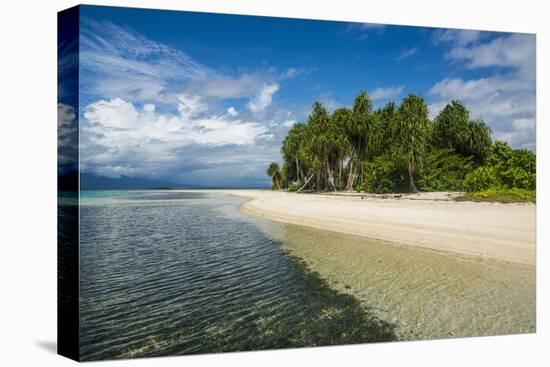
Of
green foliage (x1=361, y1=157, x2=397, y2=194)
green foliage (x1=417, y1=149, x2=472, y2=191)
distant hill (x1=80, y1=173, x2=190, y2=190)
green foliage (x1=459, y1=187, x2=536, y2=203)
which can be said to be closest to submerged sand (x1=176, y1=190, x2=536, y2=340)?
green foliage (x1=459, y1=187, x2=536, y2=203)

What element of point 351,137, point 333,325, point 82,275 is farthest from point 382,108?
point 82,275

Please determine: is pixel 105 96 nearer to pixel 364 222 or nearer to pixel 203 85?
pixel 203 85

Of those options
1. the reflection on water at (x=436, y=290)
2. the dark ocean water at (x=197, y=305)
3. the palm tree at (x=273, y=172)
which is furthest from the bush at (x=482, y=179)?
the palm tree at (x=273, y=172)

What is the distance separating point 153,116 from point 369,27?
11.8ft

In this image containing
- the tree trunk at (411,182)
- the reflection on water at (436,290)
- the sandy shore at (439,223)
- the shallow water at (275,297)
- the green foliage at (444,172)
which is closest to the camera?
the shallow water at (275,297)

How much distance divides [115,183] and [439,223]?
21.8ft

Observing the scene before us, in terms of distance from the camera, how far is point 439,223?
9141mm

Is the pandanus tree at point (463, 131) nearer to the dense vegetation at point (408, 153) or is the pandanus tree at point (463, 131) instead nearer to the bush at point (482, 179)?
the dense vegetation at point (408, 153)

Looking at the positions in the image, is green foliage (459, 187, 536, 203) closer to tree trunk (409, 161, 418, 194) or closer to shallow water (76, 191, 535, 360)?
shallow water (76, 191, 535, 360)

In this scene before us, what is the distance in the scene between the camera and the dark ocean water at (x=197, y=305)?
5188 millimetres

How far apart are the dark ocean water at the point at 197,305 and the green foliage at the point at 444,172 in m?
3.44

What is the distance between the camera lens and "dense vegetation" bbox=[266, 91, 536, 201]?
766 centimetres

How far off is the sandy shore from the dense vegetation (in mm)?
308

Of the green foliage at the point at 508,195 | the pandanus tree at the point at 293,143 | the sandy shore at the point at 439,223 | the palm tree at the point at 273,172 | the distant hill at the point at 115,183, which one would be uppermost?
the pandanus tree at the point at 293,143
